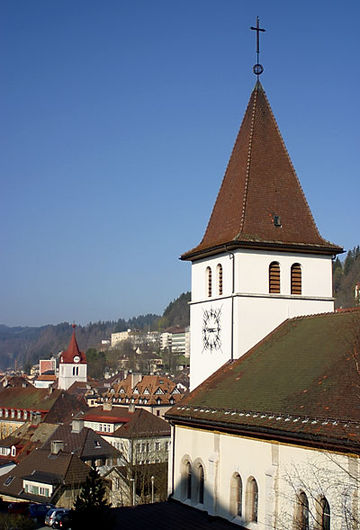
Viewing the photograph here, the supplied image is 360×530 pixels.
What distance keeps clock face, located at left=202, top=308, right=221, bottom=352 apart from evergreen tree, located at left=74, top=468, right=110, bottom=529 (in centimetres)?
788

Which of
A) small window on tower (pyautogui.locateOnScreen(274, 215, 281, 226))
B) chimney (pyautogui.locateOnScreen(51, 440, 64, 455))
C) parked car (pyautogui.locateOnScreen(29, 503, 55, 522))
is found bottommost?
parked car (pyautogui.locateOnScreen(29, 503, 55, 522))

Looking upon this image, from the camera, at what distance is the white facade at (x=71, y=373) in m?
141

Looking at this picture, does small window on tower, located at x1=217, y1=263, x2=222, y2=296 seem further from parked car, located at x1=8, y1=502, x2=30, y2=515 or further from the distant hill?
the distant hill

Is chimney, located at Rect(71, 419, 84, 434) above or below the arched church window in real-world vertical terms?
below

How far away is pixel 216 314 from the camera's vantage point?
90.3ft

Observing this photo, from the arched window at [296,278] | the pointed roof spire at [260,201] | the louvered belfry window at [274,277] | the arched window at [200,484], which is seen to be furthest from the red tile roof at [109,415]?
the arched window at [200,484]

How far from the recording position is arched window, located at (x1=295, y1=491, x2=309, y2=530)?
17.8 meters

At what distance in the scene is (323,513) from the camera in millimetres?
17047

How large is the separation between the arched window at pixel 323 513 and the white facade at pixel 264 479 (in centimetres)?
5

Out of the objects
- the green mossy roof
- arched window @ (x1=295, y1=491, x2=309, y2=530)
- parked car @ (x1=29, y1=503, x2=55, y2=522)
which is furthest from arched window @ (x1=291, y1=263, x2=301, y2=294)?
parked car @ (x1=29, y1=503, x2=55, y2=522)

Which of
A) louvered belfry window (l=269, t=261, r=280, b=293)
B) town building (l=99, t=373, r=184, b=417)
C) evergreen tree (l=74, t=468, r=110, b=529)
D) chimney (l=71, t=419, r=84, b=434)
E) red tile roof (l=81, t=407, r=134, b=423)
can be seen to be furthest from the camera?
town building (l=99, t=373, r=184, b=417)

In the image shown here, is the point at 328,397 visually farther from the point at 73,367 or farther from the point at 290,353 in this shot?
the point at 73,367

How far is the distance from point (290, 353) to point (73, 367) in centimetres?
12192

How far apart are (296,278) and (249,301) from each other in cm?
219
